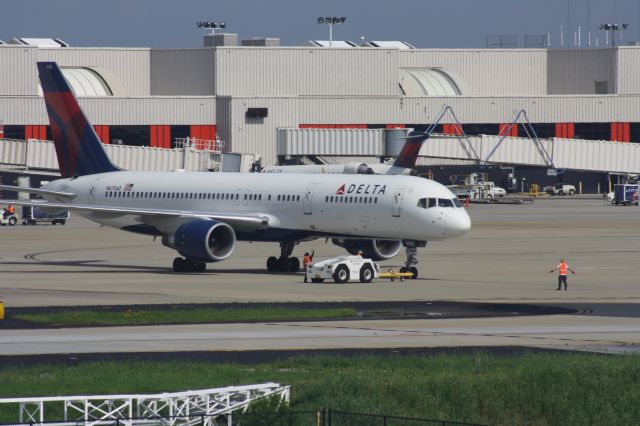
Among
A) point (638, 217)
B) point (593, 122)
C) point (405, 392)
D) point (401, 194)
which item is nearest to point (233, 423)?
point (405, 392)

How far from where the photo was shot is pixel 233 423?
2495 centimetres

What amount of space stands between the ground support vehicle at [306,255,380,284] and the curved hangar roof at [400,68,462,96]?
321ft

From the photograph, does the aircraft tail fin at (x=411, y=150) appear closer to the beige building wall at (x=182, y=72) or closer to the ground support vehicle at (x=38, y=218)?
the ground support vehicle at (x=38, y=218)

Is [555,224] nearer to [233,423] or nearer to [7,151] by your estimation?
[7,151]

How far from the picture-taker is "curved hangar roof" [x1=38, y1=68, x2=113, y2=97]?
143825 mm

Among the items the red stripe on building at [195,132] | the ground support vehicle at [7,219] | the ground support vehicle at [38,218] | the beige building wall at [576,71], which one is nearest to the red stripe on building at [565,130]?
the beige building wall at [576,71]

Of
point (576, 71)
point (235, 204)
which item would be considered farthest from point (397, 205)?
point (576, 71)

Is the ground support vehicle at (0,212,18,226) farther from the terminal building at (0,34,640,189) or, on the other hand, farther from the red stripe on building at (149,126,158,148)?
the red stripe on building at (149,126,158,148)

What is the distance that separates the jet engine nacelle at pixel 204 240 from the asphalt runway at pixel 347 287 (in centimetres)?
110

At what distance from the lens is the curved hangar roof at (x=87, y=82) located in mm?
143825

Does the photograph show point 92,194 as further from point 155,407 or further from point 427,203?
point 155,407

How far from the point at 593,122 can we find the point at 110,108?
57099 mm

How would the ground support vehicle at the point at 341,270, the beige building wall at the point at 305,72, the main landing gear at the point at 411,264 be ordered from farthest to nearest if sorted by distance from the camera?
the beige building wall at the point at 305,72
the main landing gear at the point at 411,264
the ground support vehicle at the point at 341,270

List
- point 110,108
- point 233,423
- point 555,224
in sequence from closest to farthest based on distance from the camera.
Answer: point 233,423
point 555,224
point 110,108
